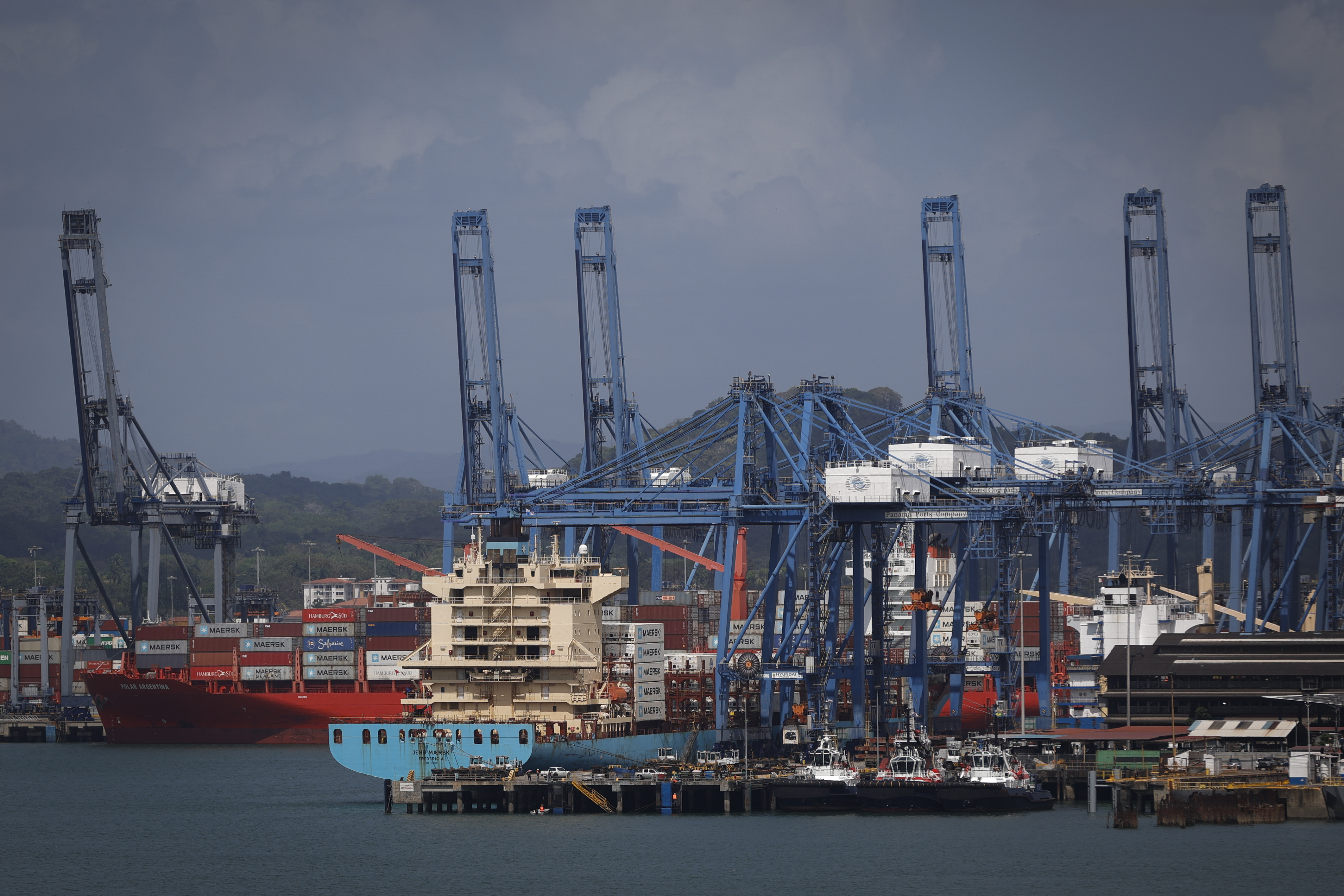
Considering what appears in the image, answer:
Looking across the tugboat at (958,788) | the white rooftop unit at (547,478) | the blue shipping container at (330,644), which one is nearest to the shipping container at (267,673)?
the blue shipping container at (330,644)

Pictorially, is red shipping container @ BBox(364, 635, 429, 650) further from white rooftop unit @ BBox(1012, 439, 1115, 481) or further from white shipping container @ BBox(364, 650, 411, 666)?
white rooftop unit @ BBox(1012, 439, 1115, 481)

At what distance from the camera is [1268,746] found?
7581 cm

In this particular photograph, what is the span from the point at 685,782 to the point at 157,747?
50.6 metres

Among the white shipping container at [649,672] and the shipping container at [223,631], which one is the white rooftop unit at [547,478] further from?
the white shipping container at [649,672]

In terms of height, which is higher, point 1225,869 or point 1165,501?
point 1165,501

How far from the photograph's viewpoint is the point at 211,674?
114125 millimetres

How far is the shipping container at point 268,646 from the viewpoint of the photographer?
114 meters

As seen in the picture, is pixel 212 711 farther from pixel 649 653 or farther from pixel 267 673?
pixel 649 653

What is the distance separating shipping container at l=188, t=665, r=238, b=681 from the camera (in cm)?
11406

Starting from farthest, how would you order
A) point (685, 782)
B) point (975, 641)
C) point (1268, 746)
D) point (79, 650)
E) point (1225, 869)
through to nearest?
point (79, 650) < point (975, 641) < point (1268, 746) < point (685, 782) < point (1225, 869)

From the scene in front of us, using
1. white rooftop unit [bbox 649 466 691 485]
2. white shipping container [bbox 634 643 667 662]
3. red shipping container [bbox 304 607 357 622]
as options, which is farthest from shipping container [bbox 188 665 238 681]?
white shipping container [bbox 634 643 667 662]

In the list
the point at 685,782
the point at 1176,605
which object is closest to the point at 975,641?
the point at 1176,605

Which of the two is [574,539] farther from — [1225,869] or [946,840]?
[1225,869]

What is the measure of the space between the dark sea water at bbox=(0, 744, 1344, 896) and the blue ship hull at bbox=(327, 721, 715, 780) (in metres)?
1.87
